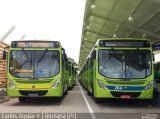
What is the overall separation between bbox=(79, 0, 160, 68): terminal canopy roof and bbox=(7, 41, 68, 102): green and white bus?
484 inches

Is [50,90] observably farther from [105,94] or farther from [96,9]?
[96,9]

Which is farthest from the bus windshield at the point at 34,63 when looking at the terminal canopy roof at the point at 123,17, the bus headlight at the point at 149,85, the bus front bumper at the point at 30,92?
the terminal canopy roof at the point at 123,17

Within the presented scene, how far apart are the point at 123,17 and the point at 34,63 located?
19.9 metres

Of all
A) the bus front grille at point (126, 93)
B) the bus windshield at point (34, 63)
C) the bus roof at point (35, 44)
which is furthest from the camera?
the bus roof at point (35, 44)

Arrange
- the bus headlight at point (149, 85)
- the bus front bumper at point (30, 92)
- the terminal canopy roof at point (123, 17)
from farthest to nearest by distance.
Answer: the terminal canopy roof at point (123, 17), the bus front bumper at point (30, 92), the bus headlight at point (149, 85)

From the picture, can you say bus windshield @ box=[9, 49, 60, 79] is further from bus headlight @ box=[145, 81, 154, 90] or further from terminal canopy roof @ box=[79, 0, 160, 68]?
terminal canopy roof @ box=[79, 0, 160, 68]

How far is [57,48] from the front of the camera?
1834 centimetres

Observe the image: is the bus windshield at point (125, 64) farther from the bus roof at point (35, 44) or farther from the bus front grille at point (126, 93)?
the bus roof at point (35, 44)

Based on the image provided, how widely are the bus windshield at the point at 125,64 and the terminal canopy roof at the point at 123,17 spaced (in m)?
11.7

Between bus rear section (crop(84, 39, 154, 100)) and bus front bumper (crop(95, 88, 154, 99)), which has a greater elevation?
bus rear section (crop(84, 39, 154, 100))

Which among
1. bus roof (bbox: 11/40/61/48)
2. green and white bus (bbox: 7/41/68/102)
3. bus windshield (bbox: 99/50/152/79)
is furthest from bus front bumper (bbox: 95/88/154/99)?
bus roof (bbox: 11/40/61/48)

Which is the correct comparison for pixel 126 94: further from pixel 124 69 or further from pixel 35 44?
pixel 35 44

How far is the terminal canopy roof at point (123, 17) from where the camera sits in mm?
30688

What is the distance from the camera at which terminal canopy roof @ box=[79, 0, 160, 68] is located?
30688mm
